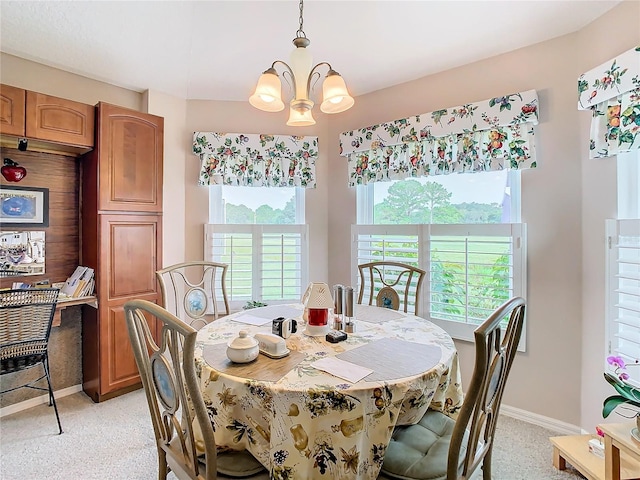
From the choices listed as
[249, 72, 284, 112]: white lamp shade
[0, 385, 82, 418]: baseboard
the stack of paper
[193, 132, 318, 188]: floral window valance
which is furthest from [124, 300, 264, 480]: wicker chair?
[193, 132, 318, 188]: floral window valance

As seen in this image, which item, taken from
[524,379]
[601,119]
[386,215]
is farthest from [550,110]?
[524,379]

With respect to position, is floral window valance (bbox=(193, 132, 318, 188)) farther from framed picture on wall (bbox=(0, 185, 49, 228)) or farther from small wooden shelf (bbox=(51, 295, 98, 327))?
small wooden shelf (bbox=(51, 295, 98, 327))

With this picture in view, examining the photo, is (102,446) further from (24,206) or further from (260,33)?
(260,33)

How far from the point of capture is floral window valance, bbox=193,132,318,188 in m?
3.05

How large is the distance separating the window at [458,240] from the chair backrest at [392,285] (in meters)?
0.10

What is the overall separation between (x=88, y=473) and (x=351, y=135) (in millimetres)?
2941

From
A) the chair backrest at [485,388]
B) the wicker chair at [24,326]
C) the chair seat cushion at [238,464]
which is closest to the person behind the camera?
the chair backrest at [485,388]

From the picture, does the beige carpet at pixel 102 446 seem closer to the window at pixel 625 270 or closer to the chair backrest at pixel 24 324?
the chair backrest at pixel 24 324

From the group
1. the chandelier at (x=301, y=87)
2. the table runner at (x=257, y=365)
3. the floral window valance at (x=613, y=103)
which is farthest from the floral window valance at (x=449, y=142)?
the table runner at (x=257, y=365)

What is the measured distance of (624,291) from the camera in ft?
6.00

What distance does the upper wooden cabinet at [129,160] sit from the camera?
2487 millimetres

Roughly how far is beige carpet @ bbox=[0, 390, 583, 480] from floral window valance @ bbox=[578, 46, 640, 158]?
1749mm

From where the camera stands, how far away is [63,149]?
99.6 inches

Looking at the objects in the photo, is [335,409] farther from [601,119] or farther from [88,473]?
[601,119]
